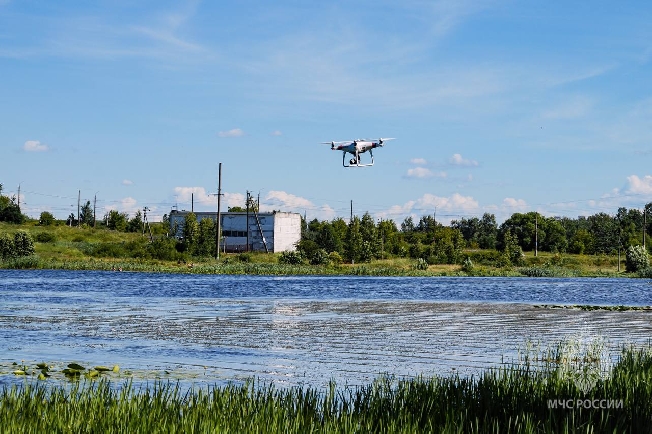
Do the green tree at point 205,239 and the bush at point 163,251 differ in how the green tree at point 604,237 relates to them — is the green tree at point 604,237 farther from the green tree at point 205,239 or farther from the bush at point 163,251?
the bush at point 163,251

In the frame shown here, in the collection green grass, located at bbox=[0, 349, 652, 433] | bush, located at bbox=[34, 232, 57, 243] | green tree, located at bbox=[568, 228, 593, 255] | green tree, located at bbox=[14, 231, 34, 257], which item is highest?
green tree, located at bbox=[568, 228, 593, 255]

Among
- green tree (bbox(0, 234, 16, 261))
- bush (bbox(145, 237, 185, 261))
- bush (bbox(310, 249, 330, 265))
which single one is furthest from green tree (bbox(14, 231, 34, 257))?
bush (bbox(310, 249, 330, 265))

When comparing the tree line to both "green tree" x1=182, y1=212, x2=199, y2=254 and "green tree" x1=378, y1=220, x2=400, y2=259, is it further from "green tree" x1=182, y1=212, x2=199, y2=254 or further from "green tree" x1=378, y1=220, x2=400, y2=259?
"green tree" x1=182, y1=212, x2=199, y2=254

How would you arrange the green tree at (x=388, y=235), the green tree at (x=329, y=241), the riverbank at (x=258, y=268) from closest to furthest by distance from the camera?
the riverbank at (x=258, y=268)
the green tree at (x=329, y=241)
the green tree at (x=388, y=235)

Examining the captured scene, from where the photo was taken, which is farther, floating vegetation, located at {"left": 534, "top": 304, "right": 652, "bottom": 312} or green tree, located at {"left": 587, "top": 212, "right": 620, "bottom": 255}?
green tree, located at {"left": 587, "top": 212, "right": 620, "bottom": 255}

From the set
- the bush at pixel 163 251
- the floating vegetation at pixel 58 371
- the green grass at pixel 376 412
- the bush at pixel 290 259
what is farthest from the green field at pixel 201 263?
the green grass at pixel 376 412

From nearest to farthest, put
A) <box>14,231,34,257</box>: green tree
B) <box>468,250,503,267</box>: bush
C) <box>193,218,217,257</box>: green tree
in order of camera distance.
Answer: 1. <box>14,231,34,257</box>: green tree
2. <box>193,218,217,257</box>: green tree
3. <box>468,250,503,267</box>: bush
